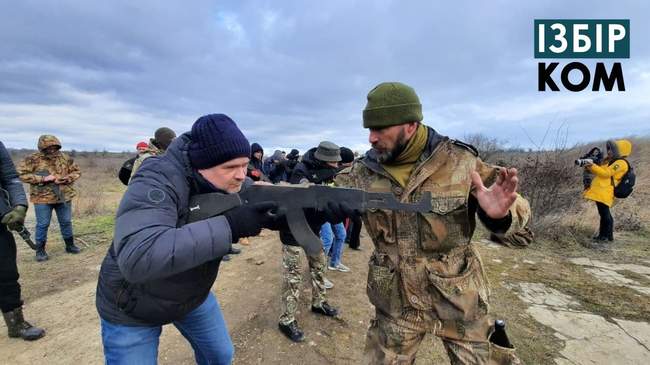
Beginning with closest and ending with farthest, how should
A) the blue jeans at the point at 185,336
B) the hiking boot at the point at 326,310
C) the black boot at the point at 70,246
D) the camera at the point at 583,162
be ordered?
1. the blue jeans at the point at 185,336
2. the hiking boot at the point at 326,310
3. the black boot at the point at 70,246
4. the camera at the point at 583,162

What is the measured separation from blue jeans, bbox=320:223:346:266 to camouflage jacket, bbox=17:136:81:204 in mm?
4824

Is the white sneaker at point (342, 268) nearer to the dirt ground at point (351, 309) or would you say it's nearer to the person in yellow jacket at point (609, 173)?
the dirt ground at point (351, 309)

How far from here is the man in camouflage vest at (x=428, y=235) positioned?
6.69 ft

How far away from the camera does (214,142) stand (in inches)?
66.2

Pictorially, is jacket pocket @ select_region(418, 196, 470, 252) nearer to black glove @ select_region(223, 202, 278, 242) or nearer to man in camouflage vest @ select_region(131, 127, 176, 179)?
black glove @ select_region(223, 202, 278, 242)

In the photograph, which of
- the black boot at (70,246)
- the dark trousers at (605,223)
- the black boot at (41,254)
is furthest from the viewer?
the dark trousers at (605,223)

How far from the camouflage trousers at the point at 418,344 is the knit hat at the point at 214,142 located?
1.51 m

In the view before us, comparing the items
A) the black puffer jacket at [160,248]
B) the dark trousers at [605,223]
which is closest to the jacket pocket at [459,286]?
the black puffer jacket at [160,248]

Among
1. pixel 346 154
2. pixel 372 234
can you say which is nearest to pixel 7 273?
pixel 372 234

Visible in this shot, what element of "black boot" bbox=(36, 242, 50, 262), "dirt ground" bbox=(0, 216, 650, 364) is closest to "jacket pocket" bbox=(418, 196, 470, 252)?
"dirt ground" bbox=(0, 216, 650, 364)

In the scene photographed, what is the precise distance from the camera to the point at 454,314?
2.04 m

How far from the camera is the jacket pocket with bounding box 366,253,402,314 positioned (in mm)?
2191

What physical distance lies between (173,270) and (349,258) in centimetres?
528

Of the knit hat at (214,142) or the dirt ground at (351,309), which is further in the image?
the dirt ground at (351,309)
